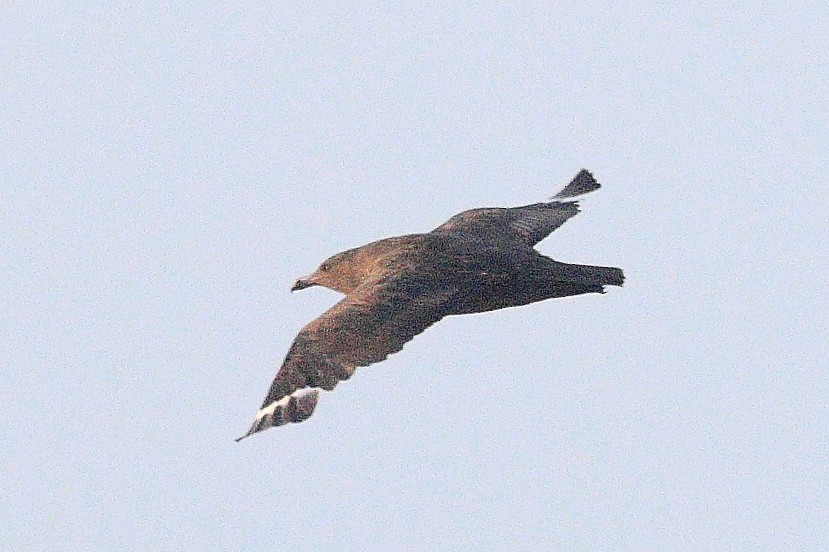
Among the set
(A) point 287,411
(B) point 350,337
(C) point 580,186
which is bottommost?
(A) point 287,411

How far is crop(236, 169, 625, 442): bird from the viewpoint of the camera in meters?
14.2

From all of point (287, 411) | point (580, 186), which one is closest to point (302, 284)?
point (287, 411)

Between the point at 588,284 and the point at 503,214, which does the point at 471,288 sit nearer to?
the point at 588,284

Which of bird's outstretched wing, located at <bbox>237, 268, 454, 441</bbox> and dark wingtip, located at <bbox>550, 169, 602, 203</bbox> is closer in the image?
bird's outstretched wing, located at <bbox>237, 268, 454, 441</bbox>

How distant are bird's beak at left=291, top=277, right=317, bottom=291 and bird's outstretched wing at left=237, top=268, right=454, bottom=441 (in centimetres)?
196

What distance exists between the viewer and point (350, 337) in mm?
14469

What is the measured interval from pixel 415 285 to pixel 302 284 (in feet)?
7.98

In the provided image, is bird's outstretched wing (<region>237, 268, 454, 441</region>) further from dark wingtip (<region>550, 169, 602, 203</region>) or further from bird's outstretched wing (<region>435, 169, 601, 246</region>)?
dark wingtip (<region>550, 169, 602, 203</region>)

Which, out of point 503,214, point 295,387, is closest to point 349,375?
point 295,387

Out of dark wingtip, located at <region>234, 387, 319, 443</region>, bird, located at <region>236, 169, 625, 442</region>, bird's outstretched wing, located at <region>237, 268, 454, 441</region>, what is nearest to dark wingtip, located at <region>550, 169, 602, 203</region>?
bird, located at <region>236, 169, 625, 442</region>

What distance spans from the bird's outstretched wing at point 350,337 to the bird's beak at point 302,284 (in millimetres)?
1960

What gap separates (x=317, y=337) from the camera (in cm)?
1451

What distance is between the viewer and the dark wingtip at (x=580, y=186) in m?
19.0

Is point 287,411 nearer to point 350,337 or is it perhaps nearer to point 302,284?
point 350,337
